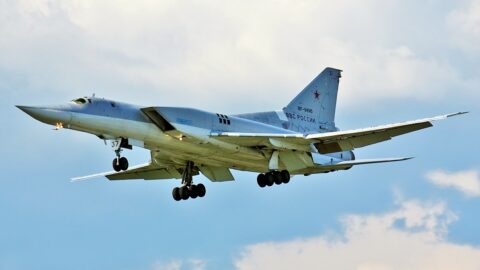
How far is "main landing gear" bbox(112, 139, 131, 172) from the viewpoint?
5644 centimetres

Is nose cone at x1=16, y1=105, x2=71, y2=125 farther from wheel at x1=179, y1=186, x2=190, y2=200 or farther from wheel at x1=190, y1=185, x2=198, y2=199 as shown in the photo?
wheel at x1=190, y1=185, x2=198, y2=199

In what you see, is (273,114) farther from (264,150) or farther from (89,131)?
(89,131)

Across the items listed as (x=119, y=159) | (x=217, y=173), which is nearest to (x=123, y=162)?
(x=119, y=159)

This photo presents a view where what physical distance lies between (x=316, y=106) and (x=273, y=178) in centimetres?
687

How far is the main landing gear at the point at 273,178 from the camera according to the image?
199 ft

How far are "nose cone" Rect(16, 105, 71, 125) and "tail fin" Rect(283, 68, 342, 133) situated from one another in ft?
44.2

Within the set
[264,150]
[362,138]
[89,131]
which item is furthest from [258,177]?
[89,131]

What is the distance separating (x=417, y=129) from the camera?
57188mm

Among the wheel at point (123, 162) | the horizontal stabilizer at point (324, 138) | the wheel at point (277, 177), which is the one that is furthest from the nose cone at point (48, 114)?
the wheel at point (277, 177)

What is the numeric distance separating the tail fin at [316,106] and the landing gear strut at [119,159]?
34.5 feet

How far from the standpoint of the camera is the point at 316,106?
6638 centimetres

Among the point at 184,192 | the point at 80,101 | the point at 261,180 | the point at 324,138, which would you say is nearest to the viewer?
the point at 80,101

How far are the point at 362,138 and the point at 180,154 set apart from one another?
8.01 meters

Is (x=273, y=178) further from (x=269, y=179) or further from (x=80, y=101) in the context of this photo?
(x=80, y=101)
